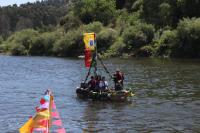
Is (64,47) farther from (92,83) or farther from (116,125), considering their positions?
(116,125)

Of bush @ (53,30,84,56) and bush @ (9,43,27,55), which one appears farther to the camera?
bush @ (9,43,27,55)

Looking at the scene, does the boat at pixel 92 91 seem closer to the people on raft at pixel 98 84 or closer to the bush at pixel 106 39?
the people on raft at pixel 98 84

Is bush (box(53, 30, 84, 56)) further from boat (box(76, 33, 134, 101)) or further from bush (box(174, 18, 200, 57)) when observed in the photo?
boat (box(76, 33, 134, 101))

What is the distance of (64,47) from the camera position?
123m

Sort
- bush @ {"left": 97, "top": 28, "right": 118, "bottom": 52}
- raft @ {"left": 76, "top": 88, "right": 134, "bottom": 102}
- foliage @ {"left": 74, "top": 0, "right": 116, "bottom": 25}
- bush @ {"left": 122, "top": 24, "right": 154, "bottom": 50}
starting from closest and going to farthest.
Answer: raft @ {"left": 76, "top": 88, "right": 134, "bottom": 102} < bush @ {"left": 122, "top": 24, "right": 154, "bottom": 50} < bush @ {"left": 97, "top": 28, "right": 118, "bottom": 52} < foliage @ {"left": 74, "top": 0, "right": 116, "bottom": 25}

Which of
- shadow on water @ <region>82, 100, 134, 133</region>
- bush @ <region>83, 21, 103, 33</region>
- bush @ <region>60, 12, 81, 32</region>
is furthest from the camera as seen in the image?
bush @ <region>60, 12, 81, 32</region>

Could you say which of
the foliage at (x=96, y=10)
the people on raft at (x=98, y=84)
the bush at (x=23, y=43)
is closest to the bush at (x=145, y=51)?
the foliage at (x=96, y=10)

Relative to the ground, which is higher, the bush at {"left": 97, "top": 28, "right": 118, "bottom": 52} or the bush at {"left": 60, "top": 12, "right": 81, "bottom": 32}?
the bush at {"left": 60, "top": 12, "right": 81, "bottom": 32}

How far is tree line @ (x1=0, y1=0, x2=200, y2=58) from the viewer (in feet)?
314

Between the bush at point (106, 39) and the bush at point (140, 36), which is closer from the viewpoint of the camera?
the bush at point (140, 36)

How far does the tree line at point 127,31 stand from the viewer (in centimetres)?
9562

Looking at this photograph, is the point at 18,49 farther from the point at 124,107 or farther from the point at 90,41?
the point at 124,107

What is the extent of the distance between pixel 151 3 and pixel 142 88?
238ft

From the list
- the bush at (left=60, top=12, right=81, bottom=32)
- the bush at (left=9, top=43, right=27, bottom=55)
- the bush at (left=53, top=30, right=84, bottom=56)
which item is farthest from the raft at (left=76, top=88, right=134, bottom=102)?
the bush at (left=9, top=43, right=27, bottom=55)
